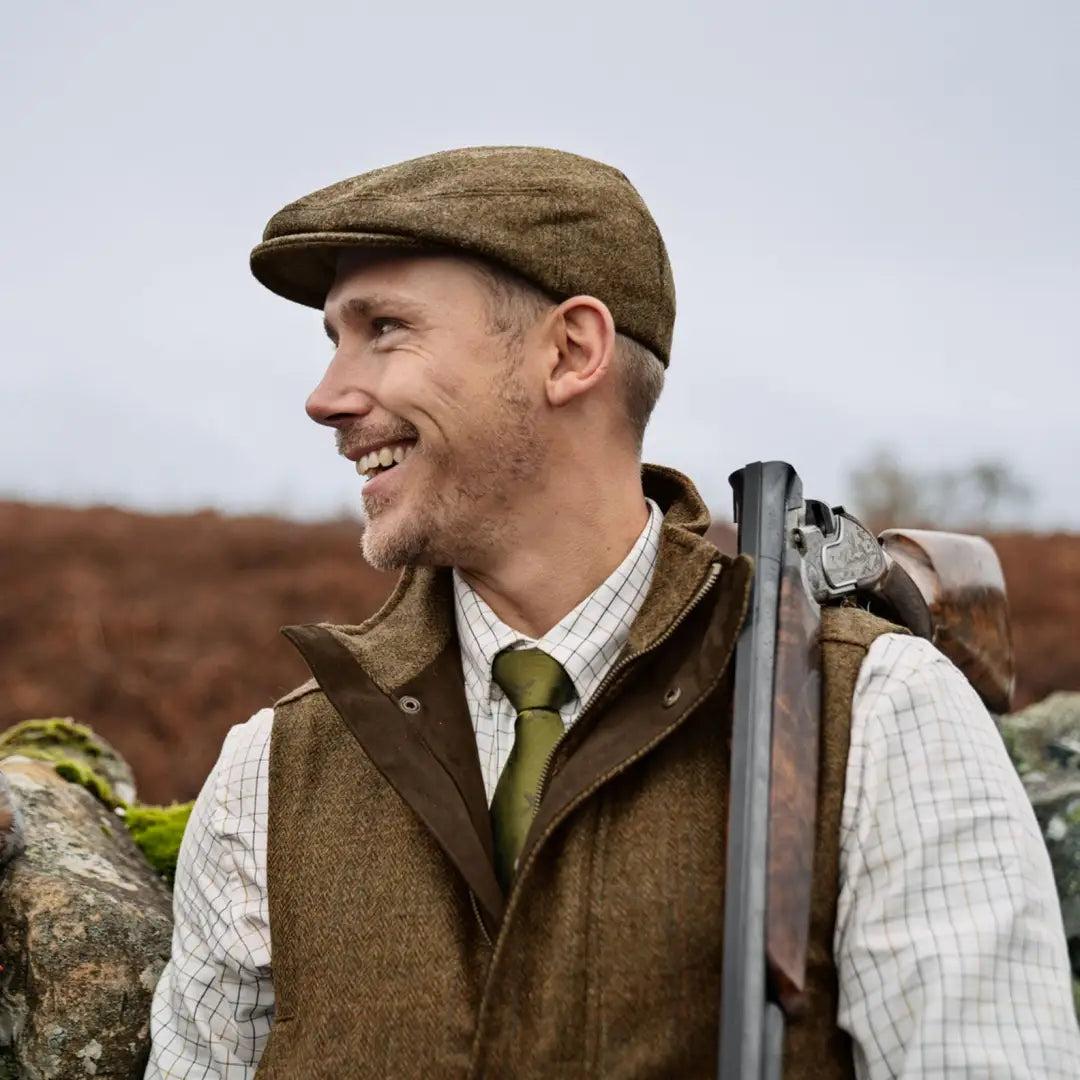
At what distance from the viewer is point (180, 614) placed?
10.6 m

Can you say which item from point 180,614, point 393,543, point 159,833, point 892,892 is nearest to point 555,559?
point 393,543

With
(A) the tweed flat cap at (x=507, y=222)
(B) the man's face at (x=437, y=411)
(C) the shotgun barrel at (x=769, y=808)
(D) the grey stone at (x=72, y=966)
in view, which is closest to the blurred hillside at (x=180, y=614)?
(D) the grey stone at (x=72, y=966)

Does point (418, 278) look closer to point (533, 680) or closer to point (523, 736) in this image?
point (533, 680)

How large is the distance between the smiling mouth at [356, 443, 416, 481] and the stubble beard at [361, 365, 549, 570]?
0.15 ft

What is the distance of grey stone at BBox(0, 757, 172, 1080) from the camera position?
2.83 meters

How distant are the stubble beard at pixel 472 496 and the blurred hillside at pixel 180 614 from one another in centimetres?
668

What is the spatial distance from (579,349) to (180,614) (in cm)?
823

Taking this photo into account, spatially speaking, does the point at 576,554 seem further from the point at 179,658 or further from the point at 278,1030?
the point at 179,658

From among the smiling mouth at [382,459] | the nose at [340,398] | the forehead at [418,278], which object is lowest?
the smiling mouth at [382,459]

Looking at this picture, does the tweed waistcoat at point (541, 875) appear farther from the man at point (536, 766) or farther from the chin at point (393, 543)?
the chin at point (393, 543)

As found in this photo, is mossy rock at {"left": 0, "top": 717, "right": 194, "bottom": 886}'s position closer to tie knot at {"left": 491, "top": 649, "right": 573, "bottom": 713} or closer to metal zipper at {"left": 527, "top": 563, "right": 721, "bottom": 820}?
tie knot at {"left": 491, "top": 649, "right": 573, "bottom": 713}

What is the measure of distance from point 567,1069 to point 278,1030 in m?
0.63

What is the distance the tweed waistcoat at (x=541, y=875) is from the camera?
238 cm

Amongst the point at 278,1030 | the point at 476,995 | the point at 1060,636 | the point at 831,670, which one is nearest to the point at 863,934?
the point at 831,670
